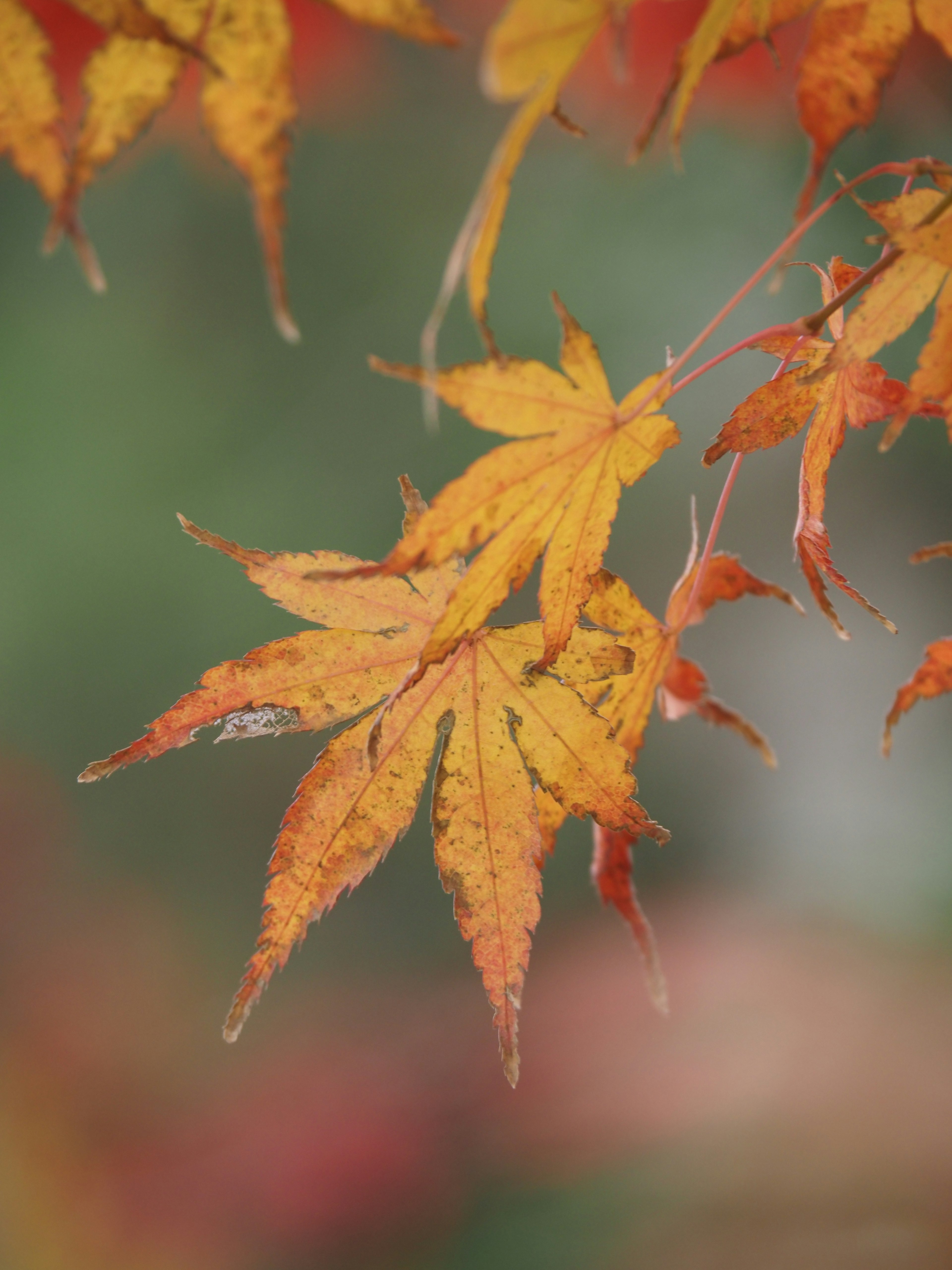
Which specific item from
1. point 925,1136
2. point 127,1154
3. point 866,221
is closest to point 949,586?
point 866,221

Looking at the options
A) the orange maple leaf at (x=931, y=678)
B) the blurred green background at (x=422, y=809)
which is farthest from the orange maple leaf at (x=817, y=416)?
the blurred green background at (x=422, y=809)

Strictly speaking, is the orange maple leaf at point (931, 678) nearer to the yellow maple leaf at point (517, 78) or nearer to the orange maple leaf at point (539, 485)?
the orange maple leaf at point (539, 485)

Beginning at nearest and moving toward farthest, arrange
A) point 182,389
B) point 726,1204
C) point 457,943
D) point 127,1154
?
point 726,1204, point 127,1154, point 457,943, point 182,389

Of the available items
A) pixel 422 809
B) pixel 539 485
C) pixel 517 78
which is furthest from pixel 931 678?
pixel 422 809

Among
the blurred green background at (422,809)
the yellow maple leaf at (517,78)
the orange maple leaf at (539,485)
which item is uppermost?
the yellow maple leaf at (517,78)

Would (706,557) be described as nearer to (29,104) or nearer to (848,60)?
(848,60)

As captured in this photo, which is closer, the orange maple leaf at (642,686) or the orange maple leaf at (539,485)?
the orange maple leaf at (539,485)

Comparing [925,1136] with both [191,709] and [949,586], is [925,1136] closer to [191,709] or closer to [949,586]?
[949,586]
